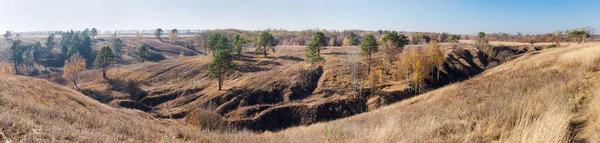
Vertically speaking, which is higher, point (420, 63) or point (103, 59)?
point (103, 59)

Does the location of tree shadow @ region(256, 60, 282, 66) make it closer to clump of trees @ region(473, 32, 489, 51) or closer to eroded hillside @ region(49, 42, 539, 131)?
eroded hillside @ region(49, 42, 539, 131)

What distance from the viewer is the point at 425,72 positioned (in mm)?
51281

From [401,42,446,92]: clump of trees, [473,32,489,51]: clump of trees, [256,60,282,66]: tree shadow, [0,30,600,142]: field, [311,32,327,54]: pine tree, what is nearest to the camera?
[0,30,600,142]: field

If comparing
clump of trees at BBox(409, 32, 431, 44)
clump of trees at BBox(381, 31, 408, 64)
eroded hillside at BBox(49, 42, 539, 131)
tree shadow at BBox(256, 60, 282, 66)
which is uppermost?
clump of trees at BBox(409, 32, 431, 44)

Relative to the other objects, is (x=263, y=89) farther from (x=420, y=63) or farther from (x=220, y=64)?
→ (x=420, y=63)

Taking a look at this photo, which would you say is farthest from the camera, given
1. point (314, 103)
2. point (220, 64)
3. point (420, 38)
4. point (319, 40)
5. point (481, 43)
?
point (420, 38)

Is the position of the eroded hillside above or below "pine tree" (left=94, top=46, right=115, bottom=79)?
below

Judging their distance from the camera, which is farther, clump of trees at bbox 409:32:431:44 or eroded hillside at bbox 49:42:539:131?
clump of trees at bbox 409:32:431:44

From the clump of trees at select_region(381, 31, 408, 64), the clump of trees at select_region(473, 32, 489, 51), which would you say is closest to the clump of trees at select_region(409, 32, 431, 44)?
the clump of trees at select_region(473, 32, 489, 51)

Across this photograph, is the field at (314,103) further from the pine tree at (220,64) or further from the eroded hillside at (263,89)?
the pine tree at (220,64)

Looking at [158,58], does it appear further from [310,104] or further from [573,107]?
[573,107]

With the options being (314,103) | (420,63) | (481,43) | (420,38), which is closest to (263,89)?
(314,103)

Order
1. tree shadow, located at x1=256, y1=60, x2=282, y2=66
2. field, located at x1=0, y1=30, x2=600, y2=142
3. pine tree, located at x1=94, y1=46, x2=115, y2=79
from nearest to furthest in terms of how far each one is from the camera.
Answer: field, located at x1=0, y1=30, x2=600, y2=142, pine tree, located at x1=94, y1=46, x2=115, y2=79, tree shadow, located at x1=256, y1=60, x2=282, y2=66

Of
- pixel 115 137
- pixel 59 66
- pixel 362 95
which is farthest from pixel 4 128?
pixel 59 66
